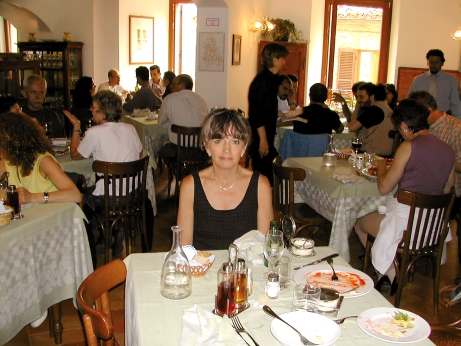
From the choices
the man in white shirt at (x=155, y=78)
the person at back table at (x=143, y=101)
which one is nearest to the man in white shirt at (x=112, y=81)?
the man in white shirt at (x=155, y=78)

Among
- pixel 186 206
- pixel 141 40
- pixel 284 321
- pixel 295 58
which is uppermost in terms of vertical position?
pixel 141 40

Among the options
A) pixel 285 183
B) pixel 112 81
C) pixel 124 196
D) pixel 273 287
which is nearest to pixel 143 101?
pixel 112 81

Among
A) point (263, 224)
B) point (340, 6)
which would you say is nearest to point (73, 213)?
point (263, 224)

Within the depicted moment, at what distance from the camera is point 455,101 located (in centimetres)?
690

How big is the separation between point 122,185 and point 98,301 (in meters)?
1.78

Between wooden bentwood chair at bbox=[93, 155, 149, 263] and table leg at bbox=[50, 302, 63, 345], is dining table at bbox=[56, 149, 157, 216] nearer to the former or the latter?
wooden bentwood chair at bbox=[93, 155, 149, 263]

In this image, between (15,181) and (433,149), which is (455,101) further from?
(15,181)

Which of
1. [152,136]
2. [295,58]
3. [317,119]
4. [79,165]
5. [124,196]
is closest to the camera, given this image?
[124,196]

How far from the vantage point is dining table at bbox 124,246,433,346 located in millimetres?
1575

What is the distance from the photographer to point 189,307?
1.74 meters

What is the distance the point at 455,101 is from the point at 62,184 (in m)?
5.76

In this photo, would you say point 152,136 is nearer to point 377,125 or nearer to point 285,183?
point 377,125

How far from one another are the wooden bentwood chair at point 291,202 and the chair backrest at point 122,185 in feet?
3.10

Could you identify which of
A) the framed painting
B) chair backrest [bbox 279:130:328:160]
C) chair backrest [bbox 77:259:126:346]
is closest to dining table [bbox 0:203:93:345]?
chair backrest [bbox 77:259:126:346]
